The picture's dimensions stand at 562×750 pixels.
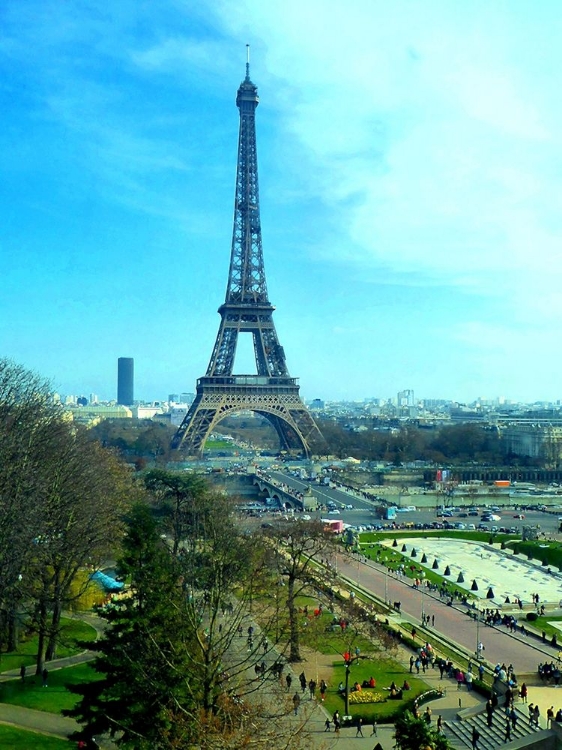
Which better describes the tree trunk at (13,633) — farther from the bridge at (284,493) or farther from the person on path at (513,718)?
the bridge at (284,493)

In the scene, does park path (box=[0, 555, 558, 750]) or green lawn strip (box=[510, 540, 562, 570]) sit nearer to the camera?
park path (box=[0, 555, 558, 750])

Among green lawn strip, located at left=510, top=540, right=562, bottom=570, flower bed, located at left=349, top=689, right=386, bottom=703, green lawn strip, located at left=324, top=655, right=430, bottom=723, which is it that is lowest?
green lawn strip, located at left=324, top=655, right=430, bottom=723

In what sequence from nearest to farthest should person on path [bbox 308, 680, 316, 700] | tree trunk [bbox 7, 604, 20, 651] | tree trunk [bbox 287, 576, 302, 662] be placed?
1. person on path [bbox 308, 680, 316, 700]
2. tree trunk [bbox 287, 576, 302, 662]
3. tree trunk [bbox 7, 604, 20, 651]

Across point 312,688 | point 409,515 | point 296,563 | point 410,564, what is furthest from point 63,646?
point 409,515

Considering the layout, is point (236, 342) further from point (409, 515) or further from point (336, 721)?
point (336, 721)

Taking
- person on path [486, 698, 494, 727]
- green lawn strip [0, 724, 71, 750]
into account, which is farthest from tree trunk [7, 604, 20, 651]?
person on path [486, 698, 494, 727]

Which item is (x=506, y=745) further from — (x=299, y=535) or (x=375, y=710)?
(x=299, y=535)

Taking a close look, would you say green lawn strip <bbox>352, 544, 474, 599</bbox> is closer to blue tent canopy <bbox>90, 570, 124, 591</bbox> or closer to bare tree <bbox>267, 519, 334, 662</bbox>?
bare tree <bbox>267, 519, 334, 662</bbox>

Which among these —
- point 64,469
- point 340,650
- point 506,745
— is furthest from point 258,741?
point 64,469
